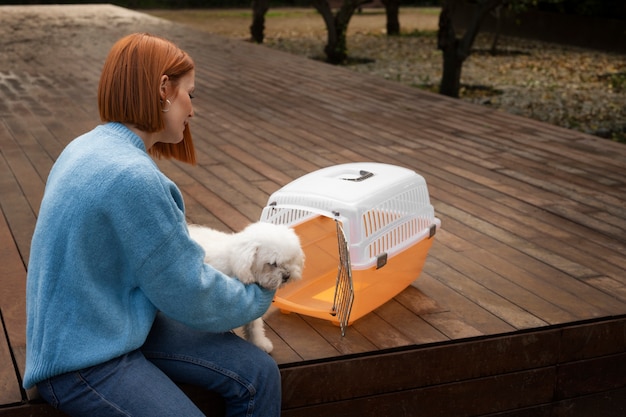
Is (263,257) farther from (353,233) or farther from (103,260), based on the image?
(353,233)

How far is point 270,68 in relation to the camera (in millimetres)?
10117

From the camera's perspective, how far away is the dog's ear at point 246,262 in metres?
2.21

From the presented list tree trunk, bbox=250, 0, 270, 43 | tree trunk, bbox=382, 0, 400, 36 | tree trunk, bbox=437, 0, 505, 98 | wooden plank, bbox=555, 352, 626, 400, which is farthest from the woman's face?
tree trunk, bbox=382, 0, 400, 36

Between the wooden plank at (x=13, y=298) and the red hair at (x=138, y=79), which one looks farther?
the wooden plank at (x=13, y=298)

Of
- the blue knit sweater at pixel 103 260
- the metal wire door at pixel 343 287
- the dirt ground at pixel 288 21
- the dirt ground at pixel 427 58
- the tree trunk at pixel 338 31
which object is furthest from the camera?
the dirt ground at pixel 288 21

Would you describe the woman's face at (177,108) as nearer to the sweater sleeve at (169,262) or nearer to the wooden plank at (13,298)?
the sweater sleeve at (169,262)

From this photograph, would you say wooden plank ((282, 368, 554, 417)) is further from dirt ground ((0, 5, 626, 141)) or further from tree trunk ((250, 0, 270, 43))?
tree trunk ((250, 0, 270, 43))

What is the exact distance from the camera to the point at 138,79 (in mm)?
2074

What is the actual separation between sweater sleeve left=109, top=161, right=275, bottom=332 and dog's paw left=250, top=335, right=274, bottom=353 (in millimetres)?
487

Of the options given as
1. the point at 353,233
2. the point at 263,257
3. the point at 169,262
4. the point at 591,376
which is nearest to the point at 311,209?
the point at 353,233

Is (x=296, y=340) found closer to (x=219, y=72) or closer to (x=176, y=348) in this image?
(x=176, y=348)

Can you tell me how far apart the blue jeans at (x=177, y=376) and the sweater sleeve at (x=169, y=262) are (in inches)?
5.6

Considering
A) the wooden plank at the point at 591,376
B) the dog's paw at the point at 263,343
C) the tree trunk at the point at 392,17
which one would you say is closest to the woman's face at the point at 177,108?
the dog's paw at the point at 263,343

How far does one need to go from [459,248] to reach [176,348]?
199 cm
